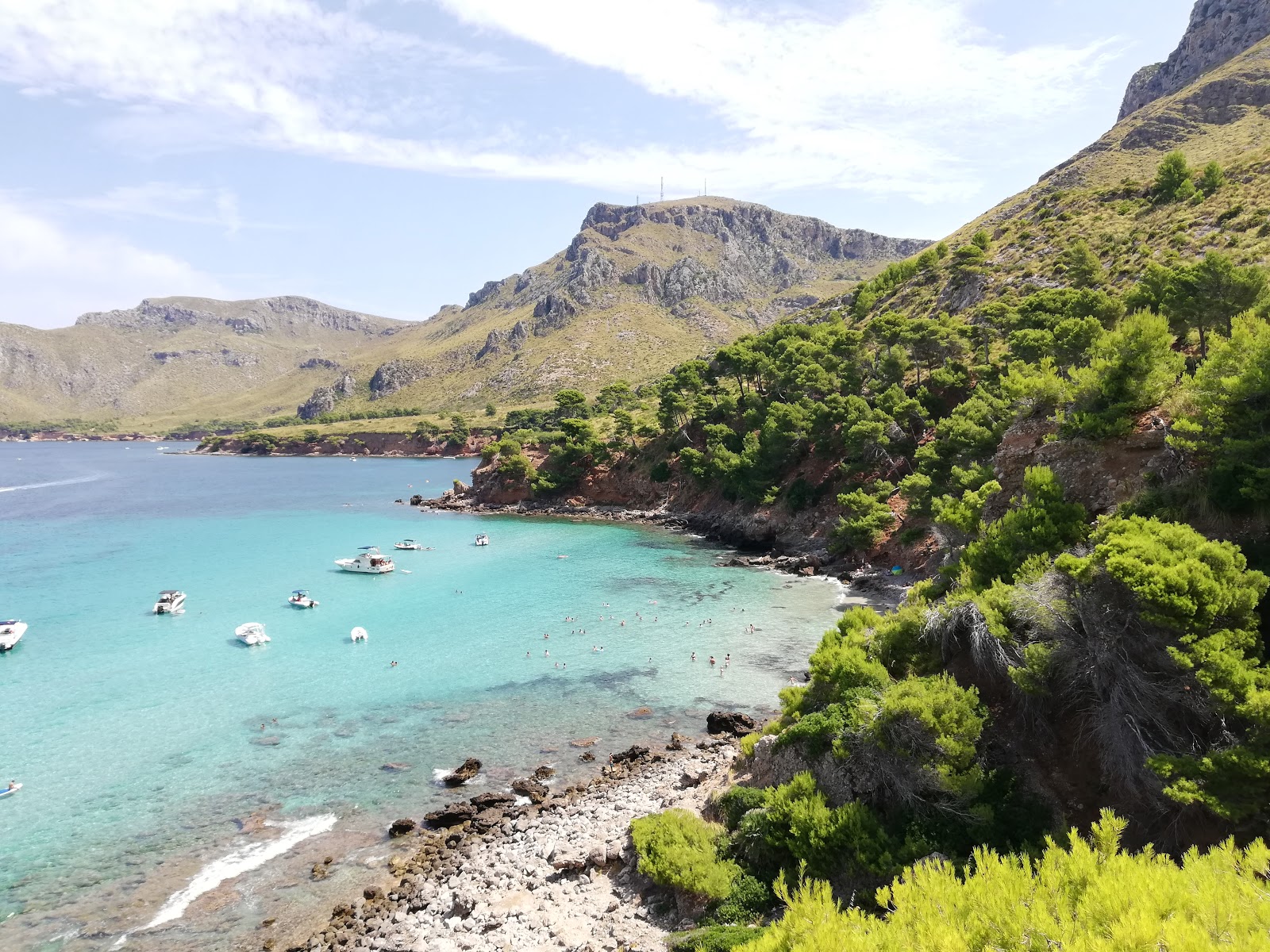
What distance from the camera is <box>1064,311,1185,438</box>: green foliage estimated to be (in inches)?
1002

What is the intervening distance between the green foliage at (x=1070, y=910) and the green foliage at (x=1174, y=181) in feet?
283

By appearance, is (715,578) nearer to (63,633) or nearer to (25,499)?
(63,633)

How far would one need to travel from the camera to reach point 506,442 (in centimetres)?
9525

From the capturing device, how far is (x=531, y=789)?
25.3 metres

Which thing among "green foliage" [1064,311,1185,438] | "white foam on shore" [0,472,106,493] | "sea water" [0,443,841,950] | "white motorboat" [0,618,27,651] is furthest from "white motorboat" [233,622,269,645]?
"white foam on shore" [0,472,106,493]

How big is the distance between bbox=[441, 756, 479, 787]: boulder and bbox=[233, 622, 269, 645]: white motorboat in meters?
22.3

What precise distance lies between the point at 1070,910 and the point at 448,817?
19.9m

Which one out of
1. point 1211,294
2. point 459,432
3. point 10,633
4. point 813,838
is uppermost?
point 1211,294

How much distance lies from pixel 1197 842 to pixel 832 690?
9.33 m

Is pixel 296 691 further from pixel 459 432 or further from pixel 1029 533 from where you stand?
pixel 459 432

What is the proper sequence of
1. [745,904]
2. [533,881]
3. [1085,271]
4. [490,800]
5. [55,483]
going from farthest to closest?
[55,483], [1085,271], [490,800], [533,881], [745,904]

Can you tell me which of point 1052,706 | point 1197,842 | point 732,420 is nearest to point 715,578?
point 732,420

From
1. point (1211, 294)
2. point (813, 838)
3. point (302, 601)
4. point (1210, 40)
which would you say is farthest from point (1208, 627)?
point (1210, 40)

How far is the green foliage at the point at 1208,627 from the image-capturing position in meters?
14.0
